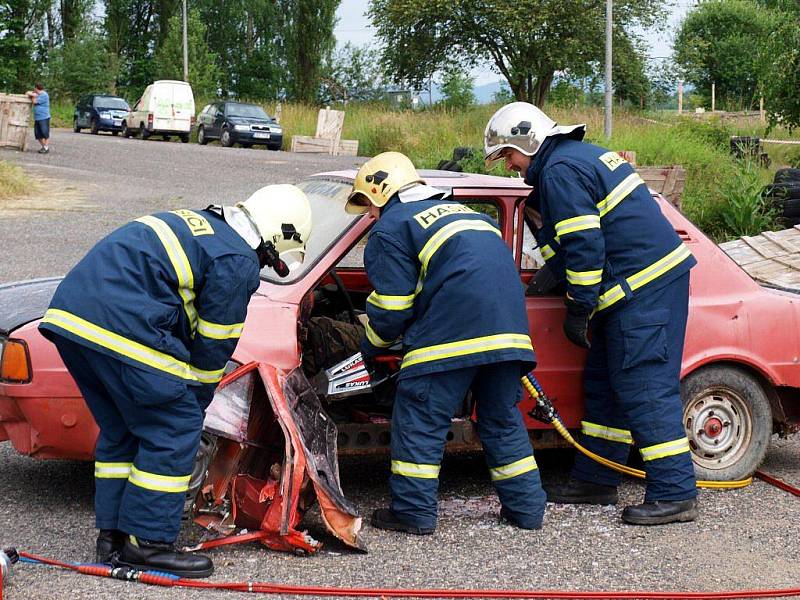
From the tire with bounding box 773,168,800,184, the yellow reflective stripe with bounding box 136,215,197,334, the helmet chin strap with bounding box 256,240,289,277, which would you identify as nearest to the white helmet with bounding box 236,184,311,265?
the helmet chin strap with bounding box 256,240,289,277

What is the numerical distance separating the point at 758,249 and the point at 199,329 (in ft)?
22.4

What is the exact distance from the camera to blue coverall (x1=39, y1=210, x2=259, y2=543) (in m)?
3.85

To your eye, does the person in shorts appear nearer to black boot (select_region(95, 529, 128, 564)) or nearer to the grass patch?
the grass patch

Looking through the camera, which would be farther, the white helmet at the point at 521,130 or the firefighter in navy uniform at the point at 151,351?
the white helmet at the point at 521,130

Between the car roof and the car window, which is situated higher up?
the car window

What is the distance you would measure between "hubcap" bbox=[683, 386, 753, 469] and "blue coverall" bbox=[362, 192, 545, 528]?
44.5 inches

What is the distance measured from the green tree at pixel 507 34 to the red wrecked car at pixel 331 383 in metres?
37.4

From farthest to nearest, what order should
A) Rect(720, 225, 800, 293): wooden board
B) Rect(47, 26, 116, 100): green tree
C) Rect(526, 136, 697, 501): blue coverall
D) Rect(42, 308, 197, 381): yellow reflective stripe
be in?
Rect(47, 26, 116, 100): green tree → Rect(720, 225, 800, 293): wooden board → Rect(526, 136, 697, 501): blue coverall → Rect(42, 308, 197, 381): yellow reflective stripe

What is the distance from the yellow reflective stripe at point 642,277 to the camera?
4.83 m

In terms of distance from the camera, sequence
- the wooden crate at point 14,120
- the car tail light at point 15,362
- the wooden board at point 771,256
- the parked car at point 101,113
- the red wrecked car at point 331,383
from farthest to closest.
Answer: the parked car at point 101,113, the wooden crate at point 14,120, the wooden board at point 771,256, the car tail light at point 15,362, the red wrecked car at point 331,383

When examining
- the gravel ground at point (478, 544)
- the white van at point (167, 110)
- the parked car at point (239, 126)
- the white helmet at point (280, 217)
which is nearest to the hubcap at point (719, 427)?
the gravel ground at point (478, 544)

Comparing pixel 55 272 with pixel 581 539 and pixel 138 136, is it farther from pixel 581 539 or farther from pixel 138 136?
pixel 138 136

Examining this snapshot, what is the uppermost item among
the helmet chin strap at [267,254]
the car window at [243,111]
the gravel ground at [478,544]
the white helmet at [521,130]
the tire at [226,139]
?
the car window at [243,111]

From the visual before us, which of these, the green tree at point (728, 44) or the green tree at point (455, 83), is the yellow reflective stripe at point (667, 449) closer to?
the green tree at point (455, 83)
